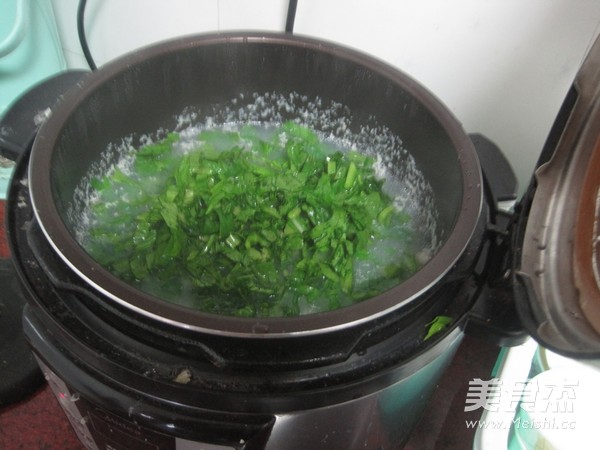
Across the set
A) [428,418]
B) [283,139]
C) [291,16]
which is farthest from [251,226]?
[428,418]

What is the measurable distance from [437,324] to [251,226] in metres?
0.36

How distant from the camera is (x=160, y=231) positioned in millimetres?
871

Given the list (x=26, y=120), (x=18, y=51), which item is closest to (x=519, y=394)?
(x=26, y=120)

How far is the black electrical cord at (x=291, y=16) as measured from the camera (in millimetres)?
1038

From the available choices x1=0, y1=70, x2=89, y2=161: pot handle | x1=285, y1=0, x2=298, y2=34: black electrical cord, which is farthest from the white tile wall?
x1=0, y1=70, x2=89, y2=161: pot handle

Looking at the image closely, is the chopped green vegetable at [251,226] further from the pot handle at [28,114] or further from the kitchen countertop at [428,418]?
the kitchen countertop at [428,418]

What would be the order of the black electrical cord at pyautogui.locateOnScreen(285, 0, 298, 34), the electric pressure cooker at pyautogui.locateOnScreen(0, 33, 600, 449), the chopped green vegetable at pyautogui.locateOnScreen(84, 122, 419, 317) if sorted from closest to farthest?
the electric pressure cooker at pyautogui.locateOnScreen(0, 33, 600, 449)
the chopped green vegetable at pyautogui.locateOnScreen(84, 122, 419, 317)
the black electrical cord at pyautogui.locateOnScreen(285, 0, 298, 34)

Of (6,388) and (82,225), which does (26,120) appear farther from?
(6,388)

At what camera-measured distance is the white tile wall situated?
0.93 meters

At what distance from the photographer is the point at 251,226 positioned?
898 millimetres

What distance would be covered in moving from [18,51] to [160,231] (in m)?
0.79

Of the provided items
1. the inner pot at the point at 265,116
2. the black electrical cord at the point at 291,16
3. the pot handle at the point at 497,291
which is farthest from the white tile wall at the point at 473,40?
the pot handle at the point at 497,291

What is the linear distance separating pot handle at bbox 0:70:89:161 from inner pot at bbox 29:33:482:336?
8 centimetres

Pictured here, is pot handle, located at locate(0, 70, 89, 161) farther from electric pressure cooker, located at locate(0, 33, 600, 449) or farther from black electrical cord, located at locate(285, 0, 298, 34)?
black electrical cord, located at locate(285, 0, 298, 34)
